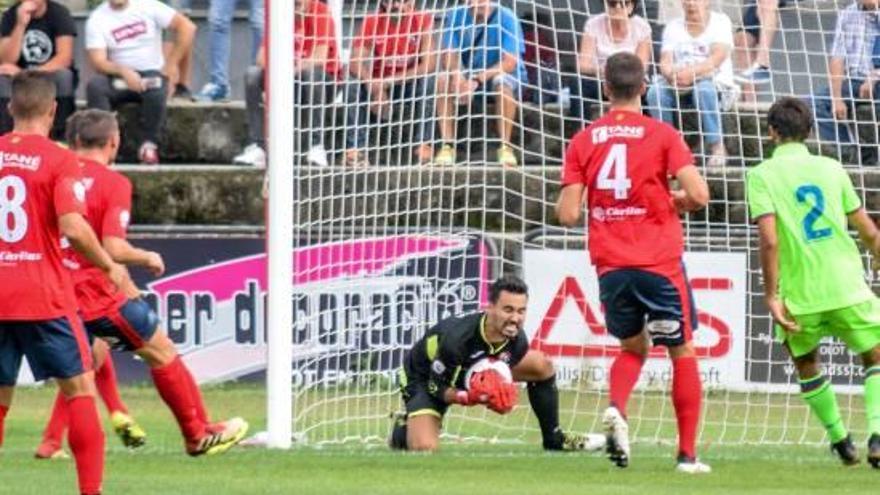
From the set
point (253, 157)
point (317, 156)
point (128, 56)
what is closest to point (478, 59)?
point (317, 156)

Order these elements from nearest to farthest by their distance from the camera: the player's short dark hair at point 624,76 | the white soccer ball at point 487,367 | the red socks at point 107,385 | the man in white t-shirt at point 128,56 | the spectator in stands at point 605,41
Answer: the player's short dark hair at point 624,76 → the red socks at point 107,385 → the white soccer ball at point 487,367 → the spectator in stands at point 605,41 → the man in white t-shirt at point 128,56

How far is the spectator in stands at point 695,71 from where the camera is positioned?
14609 millimetres

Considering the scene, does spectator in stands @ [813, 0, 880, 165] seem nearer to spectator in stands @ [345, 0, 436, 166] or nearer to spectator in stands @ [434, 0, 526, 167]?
spectator in stands @ [434, 0, 526, 167]

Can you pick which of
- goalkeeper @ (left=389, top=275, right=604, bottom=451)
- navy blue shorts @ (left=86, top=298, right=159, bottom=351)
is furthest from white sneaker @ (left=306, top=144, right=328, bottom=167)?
navy blue shorts @ (left=86, top=298, right=159, bottom=351)

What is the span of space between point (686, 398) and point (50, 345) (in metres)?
3.23

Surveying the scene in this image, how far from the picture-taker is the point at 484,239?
51.2 feet

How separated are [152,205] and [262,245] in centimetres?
200

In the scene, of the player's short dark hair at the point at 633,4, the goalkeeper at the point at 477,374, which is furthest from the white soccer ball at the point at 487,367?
the player's short dark hair at the point at 633,4

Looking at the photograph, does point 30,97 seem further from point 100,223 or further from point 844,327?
point 844,327

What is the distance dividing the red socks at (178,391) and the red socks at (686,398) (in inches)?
102

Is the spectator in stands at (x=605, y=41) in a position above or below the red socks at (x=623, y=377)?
above

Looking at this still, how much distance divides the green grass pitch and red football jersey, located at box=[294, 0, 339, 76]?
238 cm

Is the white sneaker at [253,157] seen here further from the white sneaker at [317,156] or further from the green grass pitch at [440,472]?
the green grass pitch at [440,472]

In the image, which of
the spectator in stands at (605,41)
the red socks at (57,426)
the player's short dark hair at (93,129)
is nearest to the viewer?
the player's short dark hair at (93,129)
